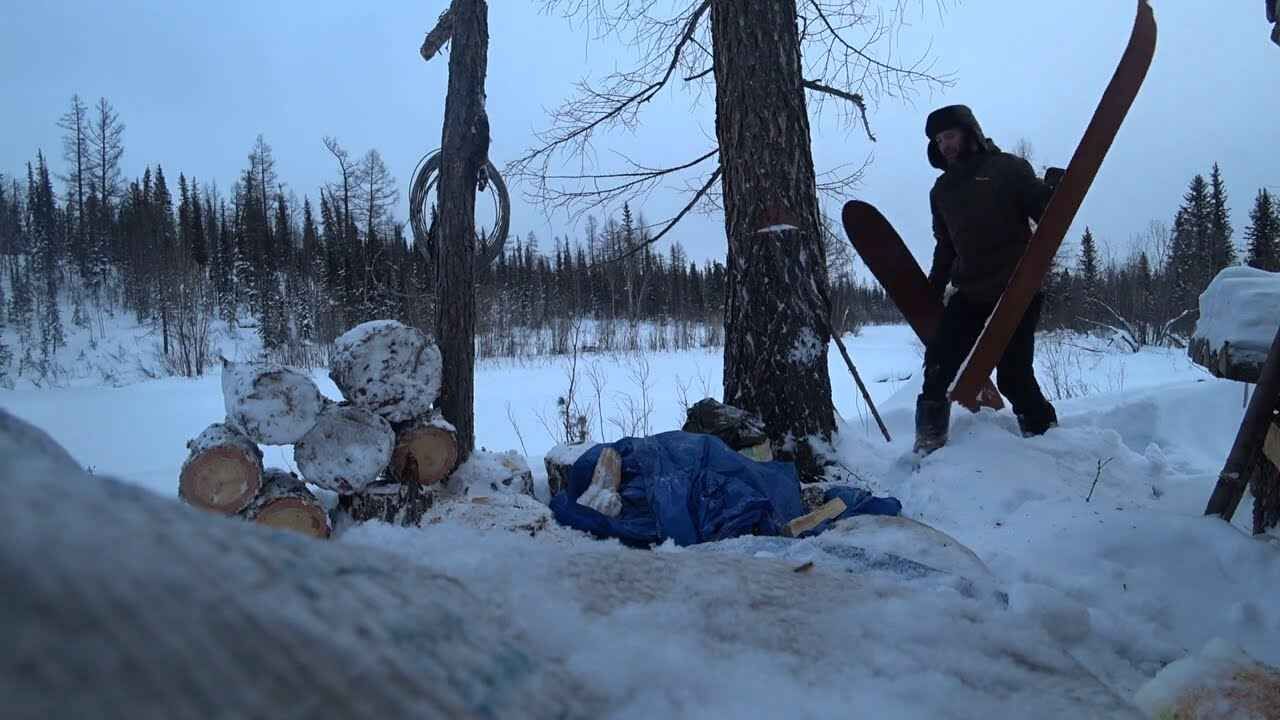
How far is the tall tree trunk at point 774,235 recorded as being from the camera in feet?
12.3

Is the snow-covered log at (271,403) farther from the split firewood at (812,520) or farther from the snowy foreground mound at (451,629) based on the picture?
the snowy foreground mound at (451,629)

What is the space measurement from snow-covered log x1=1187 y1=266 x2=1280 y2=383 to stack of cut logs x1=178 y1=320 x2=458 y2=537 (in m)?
3.05

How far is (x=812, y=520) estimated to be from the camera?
2.48 m

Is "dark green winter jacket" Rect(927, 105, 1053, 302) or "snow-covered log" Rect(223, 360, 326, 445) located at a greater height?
"dark green winter jacket" Rect(927, 105, 1053, 302)

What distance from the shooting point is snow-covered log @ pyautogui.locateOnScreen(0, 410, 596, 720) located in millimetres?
303

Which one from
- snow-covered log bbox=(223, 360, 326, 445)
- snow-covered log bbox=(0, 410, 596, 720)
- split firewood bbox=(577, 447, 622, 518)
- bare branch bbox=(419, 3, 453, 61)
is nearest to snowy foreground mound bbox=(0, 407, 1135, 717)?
snow-covered log bbox=(0, 410, 596, 720)

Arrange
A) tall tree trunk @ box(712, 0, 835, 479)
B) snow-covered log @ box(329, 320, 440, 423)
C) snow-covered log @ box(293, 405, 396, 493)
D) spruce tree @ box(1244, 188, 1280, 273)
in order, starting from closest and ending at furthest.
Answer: snow-covered log @ box(293, 405, 396, 493) → snow-covered log @ box(329, 320, 440, 423) → tall tree trunk @ box(712, 0, 835, 479) → spruce tree @ box(1244, 188, 1280, 273)

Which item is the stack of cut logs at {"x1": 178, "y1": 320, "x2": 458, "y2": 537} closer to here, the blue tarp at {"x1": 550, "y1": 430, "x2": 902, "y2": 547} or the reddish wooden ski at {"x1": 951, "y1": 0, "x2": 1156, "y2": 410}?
the blue tarp at {"x1": 550, "y1": 430, "x2": 902, "y2": 547}

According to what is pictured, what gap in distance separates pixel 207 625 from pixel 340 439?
9.40 ft

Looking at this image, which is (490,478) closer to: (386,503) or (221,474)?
(386,503)

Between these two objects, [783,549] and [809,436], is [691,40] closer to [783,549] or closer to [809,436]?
[809,436]

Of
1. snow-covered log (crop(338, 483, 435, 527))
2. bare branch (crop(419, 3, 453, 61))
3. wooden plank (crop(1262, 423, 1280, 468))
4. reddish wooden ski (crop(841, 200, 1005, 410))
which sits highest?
bare branch (crop(419, 3, 453, 61))

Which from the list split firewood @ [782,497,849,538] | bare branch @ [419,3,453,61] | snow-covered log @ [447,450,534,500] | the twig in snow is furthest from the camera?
bare branch @ [419,3,453,61]

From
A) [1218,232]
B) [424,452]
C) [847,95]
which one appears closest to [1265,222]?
[1218,232]
